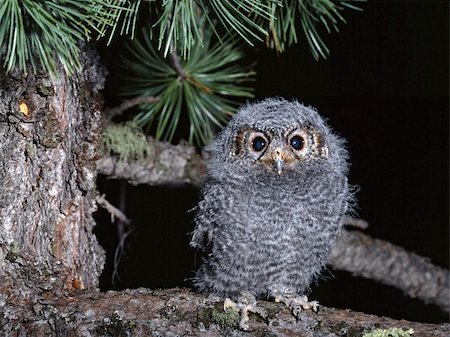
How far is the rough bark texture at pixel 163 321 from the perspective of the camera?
126cm

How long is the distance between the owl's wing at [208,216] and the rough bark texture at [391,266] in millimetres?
612

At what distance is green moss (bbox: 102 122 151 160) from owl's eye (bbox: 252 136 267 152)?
48 centimetres

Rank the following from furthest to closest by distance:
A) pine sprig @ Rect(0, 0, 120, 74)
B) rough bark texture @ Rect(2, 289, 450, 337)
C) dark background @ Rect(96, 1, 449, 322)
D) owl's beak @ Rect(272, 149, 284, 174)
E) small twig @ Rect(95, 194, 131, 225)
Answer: dark background @ Rect(96, 1, 449, 322) → small twig @ Rect(95, 194, 131, 225) → owl's beak @ Rect(272, 149, 284, 174) → rough bark texture @ Rect(2, 289, 450, 337) → pine sprig @ Rect(0, 0, 120, 74)

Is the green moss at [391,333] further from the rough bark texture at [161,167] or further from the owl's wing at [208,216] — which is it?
the rough bark texture at [161,167]

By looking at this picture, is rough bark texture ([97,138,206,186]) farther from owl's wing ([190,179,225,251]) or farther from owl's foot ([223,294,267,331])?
owl's foot ([223,294,267,331])

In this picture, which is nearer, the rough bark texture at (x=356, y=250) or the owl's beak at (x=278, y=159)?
the owl's beak at (x=278, y=159)

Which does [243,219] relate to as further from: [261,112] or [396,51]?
[396,51]

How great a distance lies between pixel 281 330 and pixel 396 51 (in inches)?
60.7

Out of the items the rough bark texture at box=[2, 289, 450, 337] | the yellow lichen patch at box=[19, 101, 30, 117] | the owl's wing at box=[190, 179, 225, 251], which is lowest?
the rough bark texture at box=[2, 289, 450, 337]

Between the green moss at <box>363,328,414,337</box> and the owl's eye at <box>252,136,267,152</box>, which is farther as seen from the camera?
the owl's eye at <box>252,136,267,152</box>

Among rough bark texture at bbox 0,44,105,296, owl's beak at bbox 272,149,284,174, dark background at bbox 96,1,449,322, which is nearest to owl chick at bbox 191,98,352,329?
owl's beak at bbox 272,149,284,174

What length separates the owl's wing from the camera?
1.58m

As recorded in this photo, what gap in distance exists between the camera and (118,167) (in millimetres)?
1950

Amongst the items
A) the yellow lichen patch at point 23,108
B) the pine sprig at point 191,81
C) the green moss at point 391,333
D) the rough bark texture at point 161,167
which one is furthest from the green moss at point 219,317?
the pine sprig at point 191,81
